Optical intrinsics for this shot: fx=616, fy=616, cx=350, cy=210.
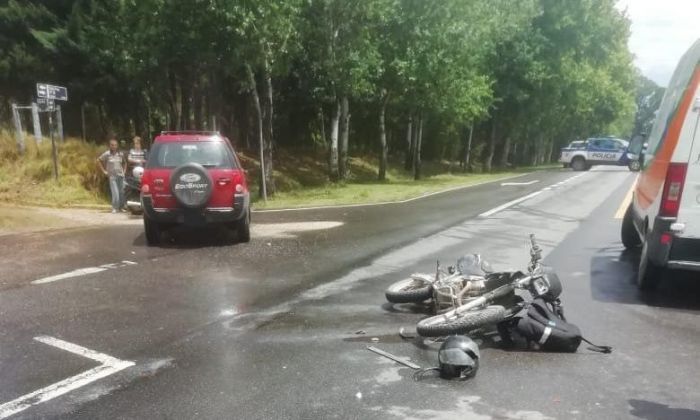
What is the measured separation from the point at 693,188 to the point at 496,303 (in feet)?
8.56

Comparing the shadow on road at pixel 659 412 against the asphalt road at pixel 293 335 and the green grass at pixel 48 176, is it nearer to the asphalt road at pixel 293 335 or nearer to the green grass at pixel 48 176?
the asphalt road at pixel 293 335

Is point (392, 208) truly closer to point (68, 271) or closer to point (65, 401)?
point (68, 271)

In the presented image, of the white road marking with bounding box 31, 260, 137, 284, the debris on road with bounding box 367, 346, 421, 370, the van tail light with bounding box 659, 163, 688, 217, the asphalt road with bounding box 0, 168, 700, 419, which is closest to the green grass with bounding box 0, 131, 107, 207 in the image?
the asphalt road with bounding box 0, 168, 700, 419

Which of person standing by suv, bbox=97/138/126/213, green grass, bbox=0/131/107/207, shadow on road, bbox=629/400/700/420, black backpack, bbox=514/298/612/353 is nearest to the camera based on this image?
shadow on road, bbox=629/400/700/420

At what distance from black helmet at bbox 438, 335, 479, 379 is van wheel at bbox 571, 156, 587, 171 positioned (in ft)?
123

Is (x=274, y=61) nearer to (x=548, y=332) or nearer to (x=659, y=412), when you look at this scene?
(x=548, y=332)

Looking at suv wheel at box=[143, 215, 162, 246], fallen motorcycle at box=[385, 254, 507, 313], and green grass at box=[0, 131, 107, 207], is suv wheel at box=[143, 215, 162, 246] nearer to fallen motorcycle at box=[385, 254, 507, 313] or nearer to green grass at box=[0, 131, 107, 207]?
fallen motorcycle at box=[385, 254, 507, 313]

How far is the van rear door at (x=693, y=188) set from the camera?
20.9ft

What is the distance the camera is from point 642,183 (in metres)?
8.51

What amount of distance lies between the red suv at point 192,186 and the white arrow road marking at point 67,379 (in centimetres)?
474

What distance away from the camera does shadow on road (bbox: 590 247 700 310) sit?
23.1 ft

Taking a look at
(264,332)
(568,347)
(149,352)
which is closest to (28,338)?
(149,352)

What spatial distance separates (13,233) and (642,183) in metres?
11.1

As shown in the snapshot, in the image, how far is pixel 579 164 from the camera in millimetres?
39562
